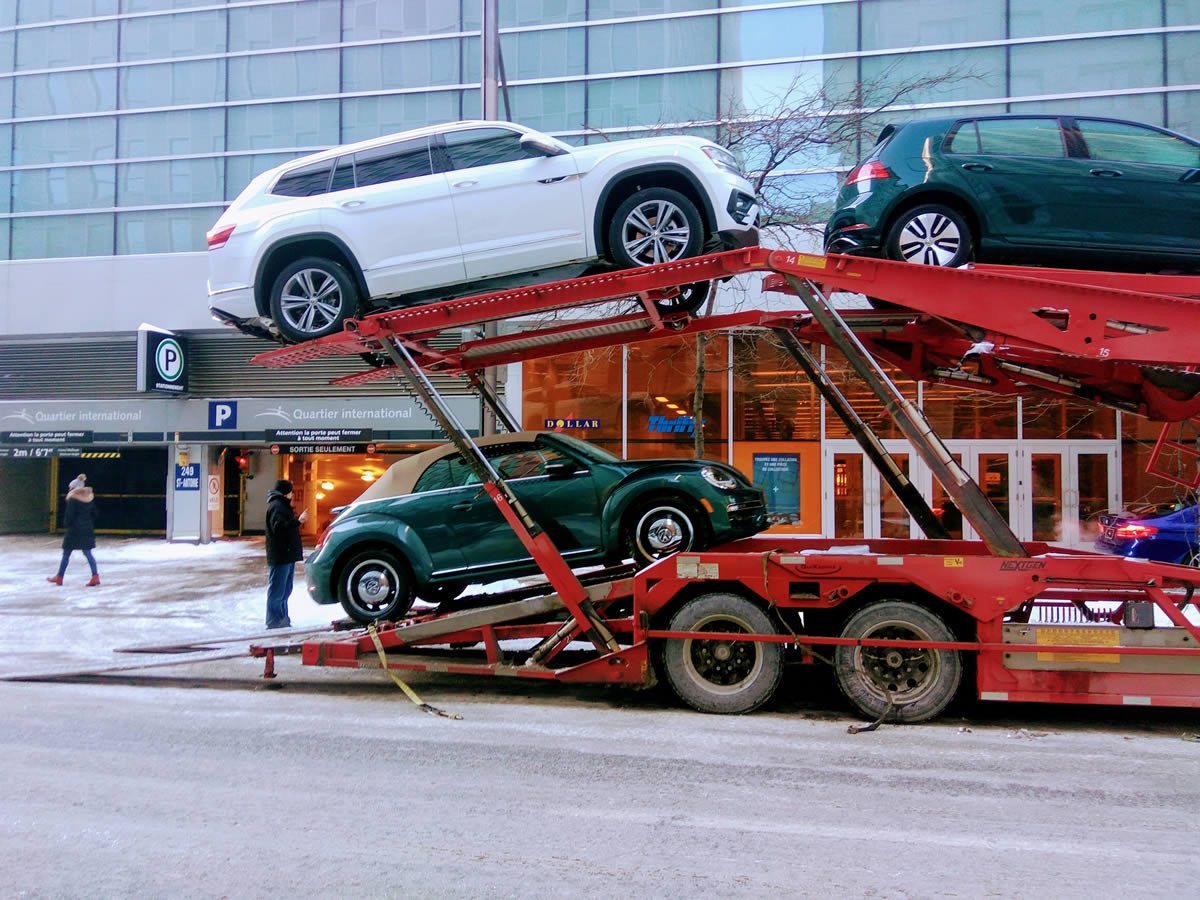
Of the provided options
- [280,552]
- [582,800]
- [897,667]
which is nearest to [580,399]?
[280,552]

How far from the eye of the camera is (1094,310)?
5.52 metres

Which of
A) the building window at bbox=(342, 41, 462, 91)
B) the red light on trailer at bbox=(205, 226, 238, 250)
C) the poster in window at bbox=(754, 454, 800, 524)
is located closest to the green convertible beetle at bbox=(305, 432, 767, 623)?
the red light on trailer at bbox=(205, 226, 238, 250)

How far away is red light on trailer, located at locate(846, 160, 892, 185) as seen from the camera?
6.83 metres

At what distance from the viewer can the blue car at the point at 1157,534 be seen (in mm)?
8766

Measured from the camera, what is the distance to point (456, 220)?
271 inches

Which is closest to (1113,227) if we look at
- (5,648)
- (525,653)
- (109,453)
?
(525,653)

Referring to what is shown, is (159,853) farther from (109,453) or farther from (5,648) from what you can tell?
(109,453)

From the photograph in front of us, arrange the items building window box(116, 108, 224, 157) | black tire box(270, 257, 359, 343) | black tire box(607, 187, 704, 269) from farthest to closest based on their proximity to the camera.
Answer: building window box(116, 108, 224, 157), black tire box(270, 257, 359, 343), black tire box(607, 187, 704, 269)

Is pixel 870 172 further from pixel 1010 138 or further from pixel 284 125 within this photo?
pixel 284 125

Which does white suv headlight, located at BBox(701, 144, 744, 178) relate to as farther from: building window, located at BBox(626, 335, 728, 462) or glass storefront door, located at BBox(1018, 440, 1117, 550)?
glass storefront door, located at BBox(1018, 440, 1117, 550)

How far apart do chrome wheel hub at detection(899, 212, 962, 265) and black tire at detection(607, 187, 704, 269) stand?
5.39ft

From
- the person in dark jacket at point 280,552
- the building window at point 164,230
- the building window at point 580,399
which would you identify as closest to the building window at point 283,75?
the building window at point 164,230

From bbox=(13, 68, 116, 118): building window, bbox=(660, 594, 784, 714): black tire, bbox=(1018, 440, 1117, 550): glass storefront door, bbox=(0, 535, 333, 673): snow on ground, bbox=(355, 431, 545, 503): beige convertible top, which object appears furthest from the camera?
bbox=(13, 68, 116, 118): building window

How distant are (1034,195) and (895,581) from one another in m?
3.16
